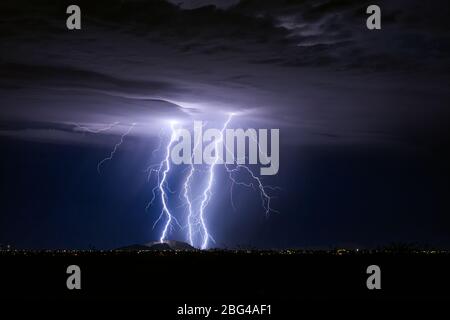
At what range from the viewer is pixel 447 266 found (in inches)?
551

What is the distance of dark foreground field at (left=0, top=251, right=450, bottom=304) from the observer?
12.3 m

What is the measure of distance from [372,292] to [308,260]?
8.36ft

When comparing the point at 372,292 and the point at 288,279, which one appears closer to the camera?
the point at 372,292

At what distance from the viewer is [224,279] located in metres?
13.4

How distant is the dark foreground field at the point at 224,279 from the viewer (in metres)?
12.3
